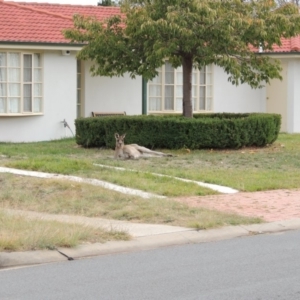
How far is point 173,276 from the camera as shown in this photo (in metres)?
8.51

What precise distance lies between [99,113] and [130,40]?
5223 millimetres

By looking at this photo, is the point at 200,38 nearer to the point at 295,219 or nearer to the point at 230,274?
the point at 295,219

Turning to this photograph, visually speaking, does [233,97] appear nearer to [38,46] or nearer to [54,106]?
[54,106]

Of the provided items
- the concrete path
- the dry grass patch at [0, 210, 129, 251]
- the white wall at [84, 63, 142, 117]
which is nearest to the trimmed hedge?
the white wall at [84, 63, 142, 117]

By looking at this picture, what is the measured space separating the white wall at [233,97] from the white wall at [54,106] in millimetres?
5819

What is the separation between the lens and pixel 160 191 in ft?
45.7

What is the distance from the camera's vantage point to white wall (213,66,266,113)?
91.8ft

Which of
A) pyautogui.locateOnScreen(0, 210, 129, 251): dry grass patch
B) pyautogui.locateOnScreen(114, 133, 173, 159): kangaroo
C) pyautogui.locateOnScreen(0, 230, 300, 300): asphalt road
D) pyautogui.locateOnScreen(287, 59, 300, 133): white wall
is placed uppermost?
pyautogui.locateOnScreen(287, 59, 300, 133): white wall

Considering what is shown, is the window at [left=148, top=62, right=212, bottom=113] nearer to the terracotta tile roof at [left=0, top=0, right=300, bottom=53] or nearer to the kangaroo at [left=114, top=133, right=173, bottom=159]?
the terracotta tile roof at [left=0, top=0, right=300, bottom=53]

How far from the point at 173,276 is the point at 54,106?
16671 mm

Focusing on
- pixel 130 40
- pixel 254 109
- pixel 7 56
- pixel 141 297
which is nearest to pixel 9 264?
pixel 141 297

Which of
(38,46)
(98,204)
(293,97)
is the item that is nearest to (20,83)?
(38,46)

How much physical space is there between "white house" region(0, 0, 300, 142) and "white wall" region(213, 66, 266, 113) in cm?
4

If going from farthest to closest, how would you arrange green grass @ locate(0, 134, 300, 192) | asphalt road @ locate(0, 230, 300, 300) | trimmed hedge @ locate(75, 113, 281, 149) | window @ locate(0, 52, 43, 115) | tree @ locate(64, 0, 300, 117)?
window @ locate(0, 52, 43, 115) → trimmed hedge @ locate(75, 113, 281, 149) → tree @ locate(64, 0, 300, 117) → green grass @ locate(0, 134, 300, 192) → asphalt road @ locate(0, 230, 300, 300)
